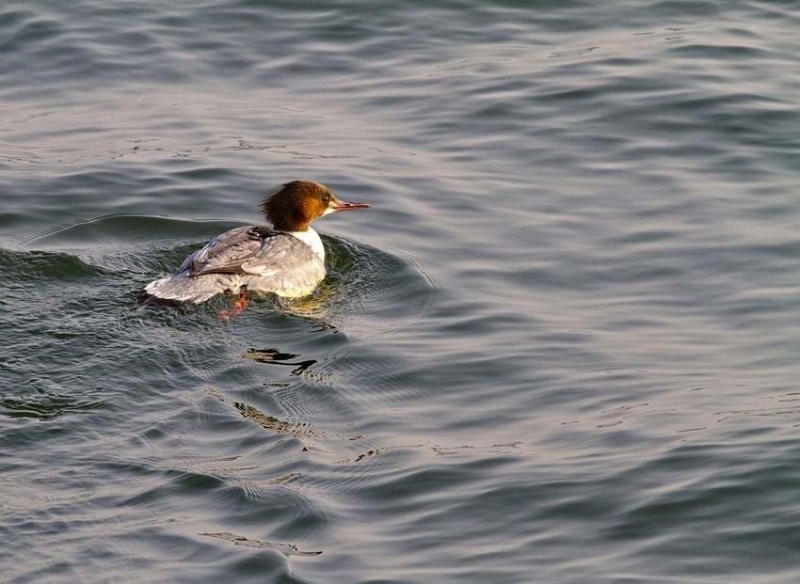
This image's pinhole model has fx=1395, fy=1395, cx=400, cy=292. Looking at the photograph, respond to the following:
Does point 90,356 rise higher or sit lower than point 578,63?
lower

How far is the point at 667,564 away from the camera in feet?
20.5

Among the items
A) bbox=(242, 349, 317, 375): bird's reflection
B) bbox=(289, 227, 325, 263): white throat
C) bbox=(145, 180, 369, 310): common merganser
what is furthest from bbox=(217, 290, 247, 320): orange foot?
bbox=(289, 227, 325, 263): white throat

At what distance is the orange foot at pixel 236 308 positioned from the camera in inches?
401

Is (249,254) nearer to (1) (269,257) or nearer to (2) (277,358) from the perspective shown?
(1) (269,257)

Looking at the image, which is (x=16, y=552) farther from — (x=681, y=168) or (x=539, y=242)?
(x=681, y=168)

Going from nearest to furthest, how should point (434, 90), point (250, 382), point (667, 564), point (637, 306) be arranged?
point (667, 564), point (250, 382), point (637, 306), point (434, 90)

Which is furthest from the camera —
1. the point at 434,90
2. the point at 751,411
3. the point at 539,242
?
the point at 434,90

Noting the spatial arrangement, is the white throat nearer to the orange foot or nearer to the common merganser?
the common merganser

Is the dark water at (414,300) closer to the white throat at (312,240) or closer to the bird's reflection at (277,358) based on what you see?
the bird's reflection at (277,358)

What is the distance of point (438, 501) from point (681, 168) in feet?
20.2

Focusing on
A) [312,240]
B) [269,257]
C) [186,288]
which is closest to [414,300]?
[269,257]

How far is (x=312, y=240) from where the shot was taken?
11.4m

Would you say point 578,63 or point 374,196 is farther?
point 578,63

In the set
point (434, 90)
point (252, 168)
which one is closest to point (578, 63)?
point (434, 90)
